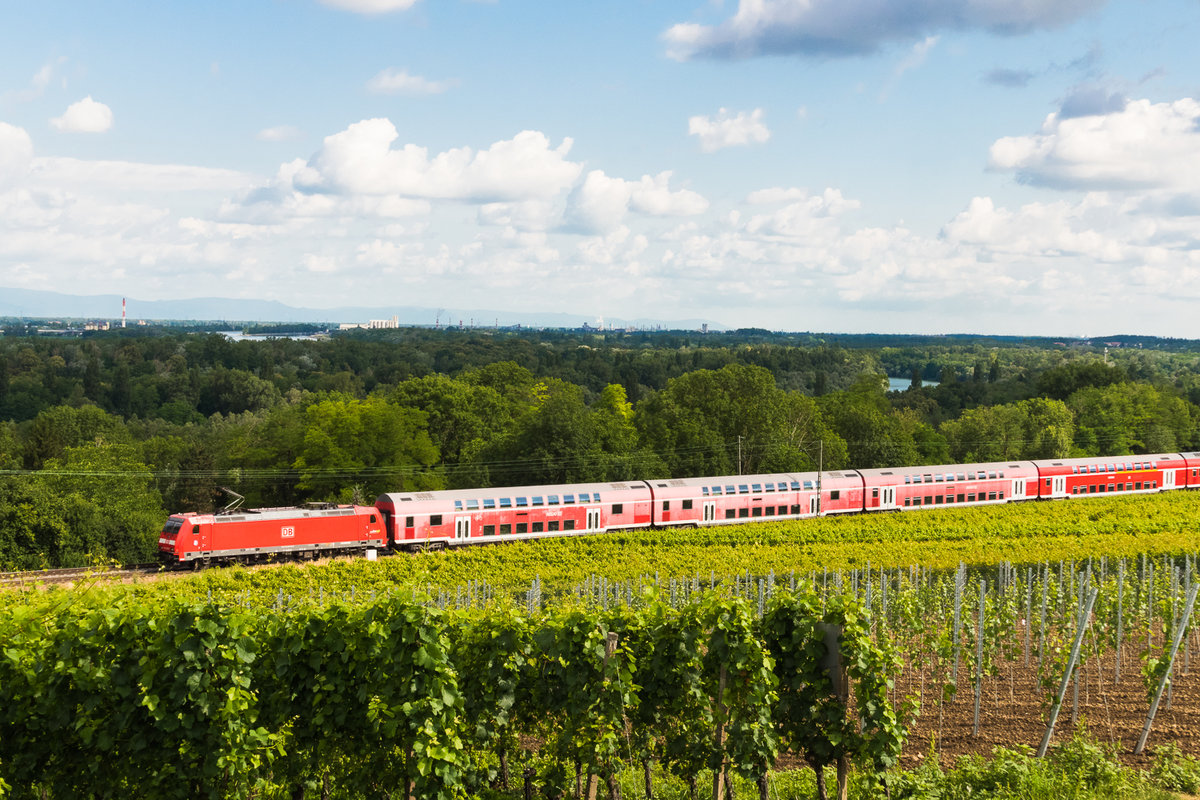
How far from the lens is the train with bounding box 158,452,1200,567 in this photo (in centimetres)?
3841

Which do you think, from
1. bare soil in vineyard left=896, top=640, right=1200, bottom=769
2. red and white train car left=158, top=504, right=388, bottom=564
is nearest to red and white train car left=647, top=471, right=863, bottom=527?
red and white train car left=158, top=504, right=388, bottom=564

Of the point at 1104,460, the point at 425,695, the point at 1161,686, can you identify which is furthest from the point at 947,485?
the point at 425,695

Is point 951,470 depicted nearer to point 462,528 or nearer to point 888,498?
point 888,498

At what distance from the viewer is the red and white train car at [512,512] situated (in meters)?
41.2

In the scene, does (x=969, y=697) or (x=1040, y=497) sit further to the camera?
(x=1040, y=497)

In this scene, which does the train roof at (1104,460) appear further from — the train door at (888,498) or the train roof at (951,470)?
the train door at (888,498)

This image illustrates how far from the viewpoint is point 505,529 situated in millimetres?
43062

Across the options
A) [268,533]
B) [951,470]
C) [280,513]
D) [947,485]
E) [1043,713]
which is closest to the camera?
[1043,713]

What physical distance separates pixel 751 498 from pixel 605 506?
9182 millimetres

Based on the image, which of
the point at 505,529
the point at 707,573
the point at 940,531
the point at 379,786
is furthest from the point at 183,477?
the point at 379,786

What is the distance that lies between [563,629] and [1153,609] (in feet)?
69.3

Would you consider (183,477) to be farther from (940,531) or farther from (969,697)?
(969,697)

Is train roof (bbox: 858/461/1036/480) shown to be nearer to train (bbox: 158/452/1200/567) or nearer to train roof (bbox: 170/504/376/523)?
train (bbox: 158/452/1200/567)

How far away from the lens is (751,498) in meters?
49.8
